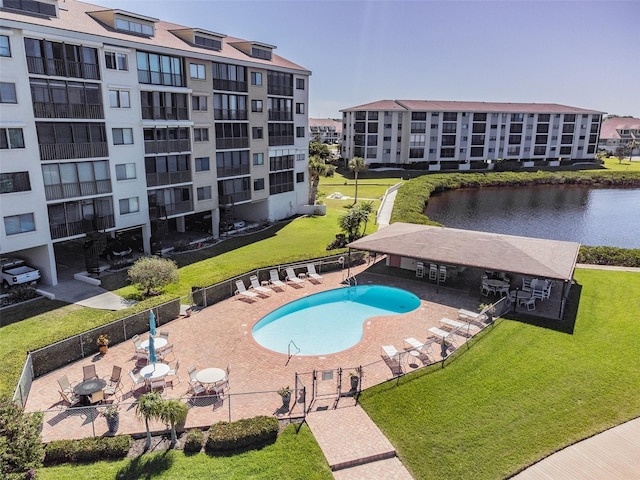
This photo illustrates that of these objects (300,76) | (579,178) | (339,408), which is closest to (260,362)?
(339,408)

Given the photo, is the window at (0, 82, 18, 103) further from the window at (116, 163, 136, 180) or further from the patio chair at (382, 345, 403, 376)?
the patio chair at (382, 345, 403, 376)

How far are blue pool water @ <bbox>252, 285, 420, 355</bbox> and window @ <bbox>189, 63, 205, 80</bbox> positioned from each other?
21.7m

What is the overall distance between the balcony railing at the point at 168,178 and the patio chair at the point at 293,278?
1327 cm

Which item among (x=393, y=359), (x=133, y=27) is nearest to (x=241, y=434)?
(x=393, y=359)

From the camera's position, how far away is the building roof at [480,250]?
1038 inches

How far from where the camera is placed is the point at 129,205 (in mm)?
34531

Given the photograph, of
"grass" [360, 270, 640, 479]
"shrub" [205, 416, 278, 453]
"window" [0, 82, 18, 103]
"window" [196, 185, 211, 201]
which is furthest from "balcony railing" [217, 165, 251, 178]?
"shrub" [205, 416, 278, 453]

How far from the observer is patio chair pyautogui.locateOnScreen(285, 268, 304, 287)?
31.1 meters

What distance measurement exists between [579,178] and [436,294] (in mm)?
78977

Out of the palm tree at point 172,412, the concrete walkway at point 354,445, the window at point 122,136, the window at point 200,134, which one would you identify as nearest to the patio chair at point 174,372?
the palm tree at point 172,412

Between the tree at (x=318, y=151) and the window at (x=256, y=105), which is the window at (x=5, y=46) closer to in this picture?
the window at (x=256, y=105)

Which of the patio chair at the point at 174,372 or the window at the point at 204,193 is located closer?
the patio chair at the point at 174,372

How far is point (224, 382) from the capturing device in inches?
740

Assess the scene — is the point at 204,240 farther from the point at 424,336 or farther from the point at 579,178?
the point at 579,178
